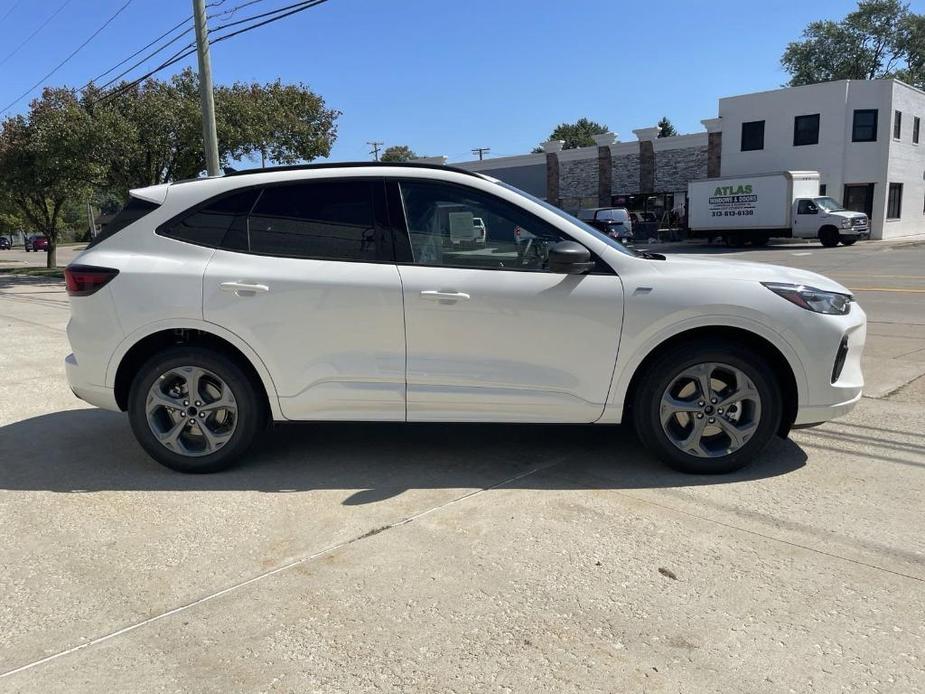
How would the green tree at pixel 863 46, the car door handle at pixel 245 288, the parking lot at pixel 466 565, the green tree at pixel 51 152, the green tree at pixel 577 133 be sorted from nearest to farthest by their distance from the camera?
the parking lot at pixel 466 565
the car door handle at pixel 245 288
the green tree at pixel 51 152
the green tree at pixel 863 46
the green tree at pixel 577 133

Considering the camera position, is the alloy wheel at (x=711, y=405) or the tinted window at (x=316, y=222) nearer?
the alloy wheel at (x=711, y=405)

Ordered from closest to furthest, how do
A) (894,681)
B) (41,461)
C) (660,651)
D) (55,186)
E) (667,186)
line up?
(894,681) → (660,651) → (41,461) → (55,186) → (667,186)

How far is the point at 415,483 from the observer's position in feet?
13.9

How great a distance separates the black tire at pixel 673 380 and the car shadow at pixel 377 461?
0.35ft

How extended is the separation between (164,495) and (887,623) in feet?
12.1

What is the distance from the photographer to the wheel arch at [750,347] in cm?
411

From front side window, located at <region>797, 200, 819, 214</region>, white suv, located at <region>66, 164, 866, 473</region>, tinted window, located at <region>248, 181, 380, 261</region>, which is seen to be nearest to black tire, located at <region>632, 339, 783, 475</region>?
white suv, located at <region>66, 164, 866, 473</region>

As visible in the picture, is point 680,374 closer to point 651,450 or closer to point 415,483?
point 651,450

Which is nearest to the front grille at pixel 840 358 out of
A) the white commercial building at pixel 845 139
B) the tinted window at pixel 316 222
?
the tinted window at pixel 316 222

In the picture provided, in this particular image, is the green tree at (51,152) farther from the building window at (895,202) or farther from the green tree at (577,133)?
the green tree at (577,133)

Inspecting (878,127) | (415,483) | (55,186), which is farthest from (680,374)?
(878,127)

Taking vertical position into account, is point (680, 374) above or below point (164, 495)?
above

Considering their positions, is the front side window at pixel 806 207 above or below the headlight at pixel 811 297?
above

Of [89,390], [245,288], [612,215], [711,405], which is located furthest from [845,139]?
[89,390]
